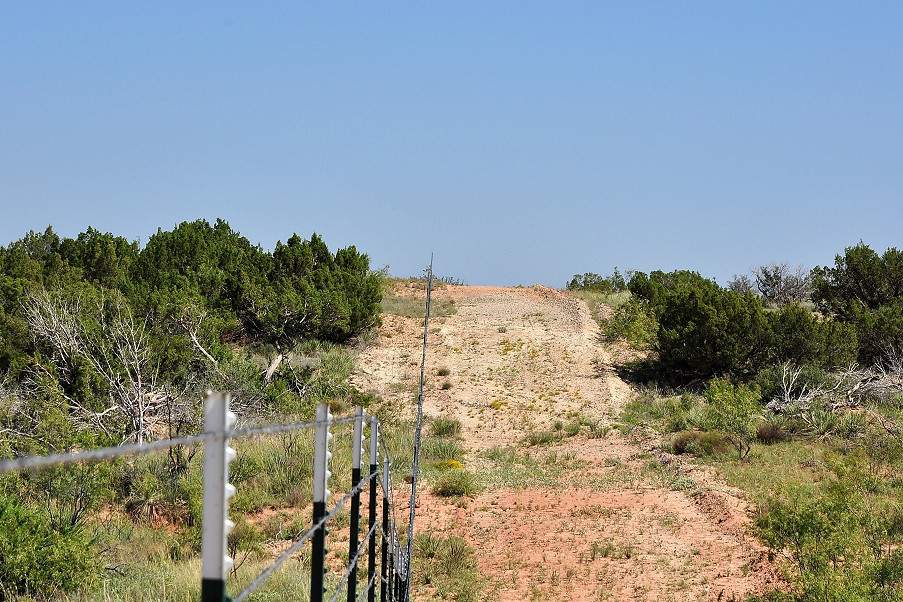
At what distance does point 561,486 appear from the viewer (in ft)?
52.7

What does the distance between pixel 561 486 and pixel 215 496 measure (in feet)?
48.6

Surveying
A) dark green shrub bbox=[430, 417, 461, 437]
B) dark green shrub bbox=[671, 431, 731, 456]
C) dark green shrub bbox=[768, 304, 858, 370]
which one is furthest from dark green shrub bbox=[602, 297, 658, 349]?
dark green shrub bbox=[671, 431, 731, 456]

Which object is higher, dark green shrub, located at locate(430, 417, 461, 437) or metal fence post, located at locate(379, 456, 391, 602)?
metal fence post, located at locate(379, 456, 391, 602)

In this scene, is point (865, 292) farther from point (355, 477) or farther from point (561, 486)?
point (355, 477)

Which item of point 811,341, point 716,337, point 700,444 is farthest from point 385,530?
point 811,341

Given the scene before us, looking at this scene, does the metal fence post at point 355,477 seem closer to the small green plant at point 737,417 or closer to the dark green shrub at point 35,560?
the dark green shrub at point 35,560

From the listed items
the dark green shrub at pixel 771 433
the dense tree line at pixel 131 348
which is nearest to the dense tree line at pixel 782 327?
the dark green shrub at pixel 771 433

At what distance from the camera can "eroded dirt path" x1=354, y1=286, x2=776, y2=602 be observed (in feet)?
35.5

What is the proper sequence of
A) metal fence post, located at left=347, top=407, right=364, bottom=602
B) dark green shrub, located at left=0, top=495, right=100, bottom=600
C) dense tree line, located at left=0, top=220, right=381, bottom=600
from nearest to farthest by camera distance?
metal fence post, located at left=347, top=407, right=364, bottom=602 → dark green shrub, located at left=0, top=495, right=100, bottom=600 → dense tree line, located at left=0, top=220, right=381, bottom=600

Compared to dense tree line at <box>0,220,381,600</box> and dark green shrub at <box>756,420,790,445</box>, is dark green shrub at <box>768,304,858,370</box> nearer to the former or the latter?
dark green shrub at <box>756,420,790,445</box>

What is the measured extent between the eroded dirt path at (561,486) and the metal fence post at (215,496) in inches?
348

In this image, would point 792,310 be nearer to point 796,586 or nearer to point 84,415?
point 796,586

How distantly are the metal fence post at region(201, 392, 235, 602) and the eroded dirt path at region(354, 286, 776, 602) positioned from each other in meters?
8.84

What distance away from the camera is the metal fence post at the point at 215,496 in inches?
70.9
